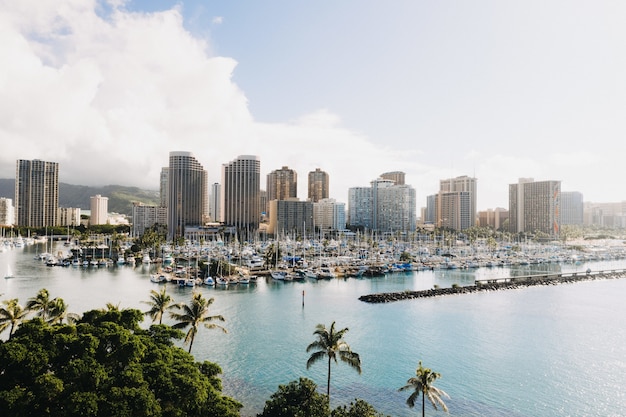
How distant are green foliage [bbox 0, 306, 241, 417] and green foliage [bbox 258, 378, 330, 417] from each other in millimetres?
2003

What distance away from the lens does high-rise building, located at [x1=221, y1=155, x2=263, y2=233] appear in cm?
16825

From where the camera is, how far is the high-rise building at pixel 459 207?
179 m

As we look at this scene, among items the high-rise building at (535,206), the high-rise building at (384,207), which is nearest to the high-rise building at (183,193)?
the high-rise building at (384,207)

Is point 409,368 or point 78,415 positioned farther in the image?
point 409,368

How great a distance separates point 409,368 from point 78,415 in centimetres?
1983

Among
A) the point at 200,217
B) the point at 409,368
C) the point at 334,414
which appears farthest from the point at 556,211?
the point at 334,414

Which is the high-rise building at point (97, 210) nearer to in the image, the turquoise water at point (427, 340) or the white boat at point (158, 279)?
the turquoise water at point (427, 340)

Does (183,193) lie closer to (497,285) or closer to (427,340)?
(497,285)

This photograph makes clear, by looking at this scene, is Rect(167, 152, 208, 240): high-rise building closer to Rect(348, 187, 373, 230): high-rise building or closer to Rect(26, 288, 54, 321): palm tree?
Rect(348, 187, 373, 230): high-rise building

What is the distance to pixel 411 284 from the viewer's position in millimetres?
59688

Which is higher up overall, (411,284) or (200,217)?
(200,217)

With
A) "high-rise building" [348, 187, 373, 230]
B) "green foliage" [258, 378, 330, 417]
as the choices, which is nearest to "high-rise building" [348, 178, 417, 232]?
"high-rise building" [348, 187, 373, 230]

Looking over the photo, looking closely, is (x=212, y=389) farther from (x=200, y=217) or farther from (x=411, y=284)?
(x=200, y=217)

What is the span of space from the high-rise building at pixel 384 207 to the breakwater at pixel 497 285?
336 ft
